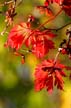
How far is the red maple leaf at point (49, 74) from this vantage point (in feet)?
4.15

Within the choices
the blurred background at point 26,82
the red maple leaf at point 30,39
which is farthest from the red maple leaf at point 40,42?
the blurred background at point 26,82

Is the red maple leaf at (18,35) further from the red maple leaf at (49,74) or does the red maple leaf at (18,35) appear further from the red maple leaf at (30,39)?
the red maple leaf at (49,74)

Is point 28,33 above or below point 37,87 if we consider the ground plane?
above

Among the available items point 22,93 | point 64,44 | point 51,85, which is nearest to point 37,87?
point 51,85

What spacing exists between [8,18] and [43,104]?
232 cm

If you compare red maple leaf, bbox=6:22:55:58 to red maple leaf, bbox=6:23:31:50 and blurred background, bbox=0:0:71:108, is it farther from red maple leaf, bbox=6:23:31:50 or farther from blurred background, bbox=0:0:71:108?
blurred background, bbox=0:0:71:108

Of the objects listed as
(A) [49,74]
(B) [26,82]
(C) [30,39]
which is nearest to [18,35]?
(C) [30,39]

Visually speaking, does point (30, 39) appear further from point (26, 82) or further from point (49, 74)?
point (26, 82)

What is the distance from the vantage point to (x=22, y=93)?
3.53m

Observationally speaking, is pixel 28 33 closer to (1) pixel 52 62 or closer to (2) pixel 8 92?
(1) pixel 52 62

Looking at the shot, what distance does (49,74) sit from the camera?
50.8 inches

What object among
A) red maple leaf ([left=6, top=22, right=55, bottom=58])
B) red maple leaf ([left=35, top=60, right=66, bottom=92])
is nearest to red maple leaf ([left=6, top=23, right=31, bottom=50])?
red maple leaf ([left=6, top=22, right=55, bottom=58])

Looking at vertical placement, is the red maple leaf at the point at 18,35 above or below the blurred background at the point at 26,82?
above

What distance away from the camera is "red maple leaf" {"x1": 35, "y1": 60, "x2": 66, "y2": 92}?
4.15ft
